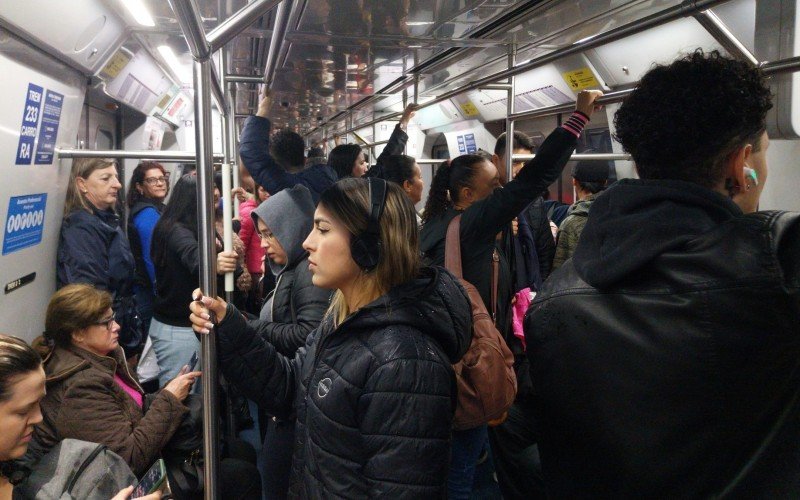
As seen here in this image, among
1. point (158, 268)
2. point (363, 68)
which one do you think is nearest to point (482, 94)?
point (363, 68)

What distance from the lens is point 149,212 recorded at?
3.76m

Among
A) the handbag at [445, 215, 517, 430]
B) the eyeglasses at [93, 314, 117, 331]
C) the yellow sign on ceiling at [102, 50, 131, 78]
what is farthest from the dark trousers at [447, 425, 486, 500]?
the yellow sign on ceiling at [102, 50, 131, 78]

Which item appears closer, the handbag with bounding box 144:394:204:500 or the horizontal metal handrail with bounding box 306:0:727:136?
the horizontal metal handrail with bounding box 306:0:727:136

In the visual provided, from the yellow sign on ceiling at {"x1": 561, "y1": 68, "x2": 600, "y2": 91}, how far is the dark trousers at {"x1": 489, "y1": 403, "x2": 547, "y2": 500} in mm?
3362

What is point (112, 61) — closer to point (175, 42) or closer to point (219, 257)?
point (175, 42)

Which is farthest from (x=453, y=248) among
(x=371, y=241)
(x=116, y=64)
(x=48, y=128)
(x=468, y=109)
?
(x=468, y=109)

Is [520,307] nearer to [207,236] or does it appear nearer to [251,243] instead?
[207,236]

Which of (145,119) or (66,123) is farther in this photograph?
(145,119)

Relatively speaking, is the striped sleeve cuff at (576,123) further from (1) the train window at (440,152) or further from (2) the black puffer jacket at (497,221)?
(1) the train window at (440,152)

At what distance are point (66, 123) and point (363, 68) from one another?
2268 mm

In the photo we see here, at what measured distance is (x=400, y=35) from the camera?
3357 millimetres

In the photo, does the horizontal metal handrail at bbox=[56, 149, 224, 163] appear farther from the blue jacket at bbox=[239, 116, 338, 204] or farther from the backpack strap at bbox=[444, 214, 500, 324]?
the backpack strap at bbox=[444, 214, 500, 324]

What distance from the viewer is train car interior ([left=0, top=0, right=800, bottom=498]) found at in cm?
177

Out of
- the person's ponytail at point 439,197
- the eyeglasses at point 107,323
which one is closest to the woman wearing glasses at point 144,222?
the eyeglasses at point 107,323
